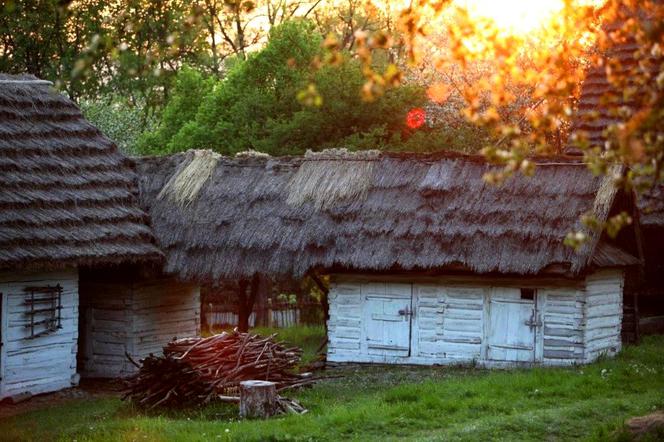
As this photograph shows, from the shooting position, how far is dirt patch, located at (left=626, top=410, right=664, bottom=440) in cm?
1234

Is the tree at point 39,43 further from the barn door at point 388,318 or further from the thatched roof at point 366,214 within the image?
the barn door at point 388,318

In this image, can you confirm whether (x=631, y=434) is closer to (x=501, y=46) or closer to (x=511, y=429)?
(x=511, y=429)

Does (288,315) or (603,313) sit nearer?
(603,313)

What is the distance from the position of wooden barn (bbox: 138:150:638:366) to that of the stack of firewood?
360 cm

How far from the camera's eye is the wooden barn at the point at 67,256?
63.4 ft

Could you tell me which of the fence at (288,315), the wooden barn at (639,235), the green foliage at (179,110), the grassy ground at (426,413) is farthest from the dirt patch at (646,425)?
the green foliage at (179,110)

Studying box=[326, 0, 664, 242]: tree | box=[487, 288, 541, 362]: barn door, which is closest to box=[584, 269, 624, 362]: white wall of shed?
box=[487, 288, 541, 362]: barn door

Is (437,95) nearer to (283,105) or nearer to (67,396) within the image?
(283,105)

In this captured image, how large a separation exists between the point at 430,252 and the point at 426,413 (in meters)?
5.90

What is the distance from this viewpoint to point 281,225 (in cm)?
2253

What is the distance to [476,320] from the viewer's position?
2103cm

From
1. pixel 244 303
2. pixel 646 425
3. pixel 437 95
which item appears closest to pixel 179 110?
pixel 437 95

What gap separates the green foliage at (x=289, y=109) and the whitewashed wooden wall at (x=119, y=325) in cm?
1001

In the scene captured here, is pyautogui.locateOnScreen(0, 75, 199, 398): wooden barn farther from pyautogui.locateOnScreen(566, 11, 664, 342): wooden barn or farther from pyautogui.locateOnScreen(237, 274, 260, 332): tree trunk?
pyautogui.locateOnScreen(566, 11, 664, 342): wooden barn
